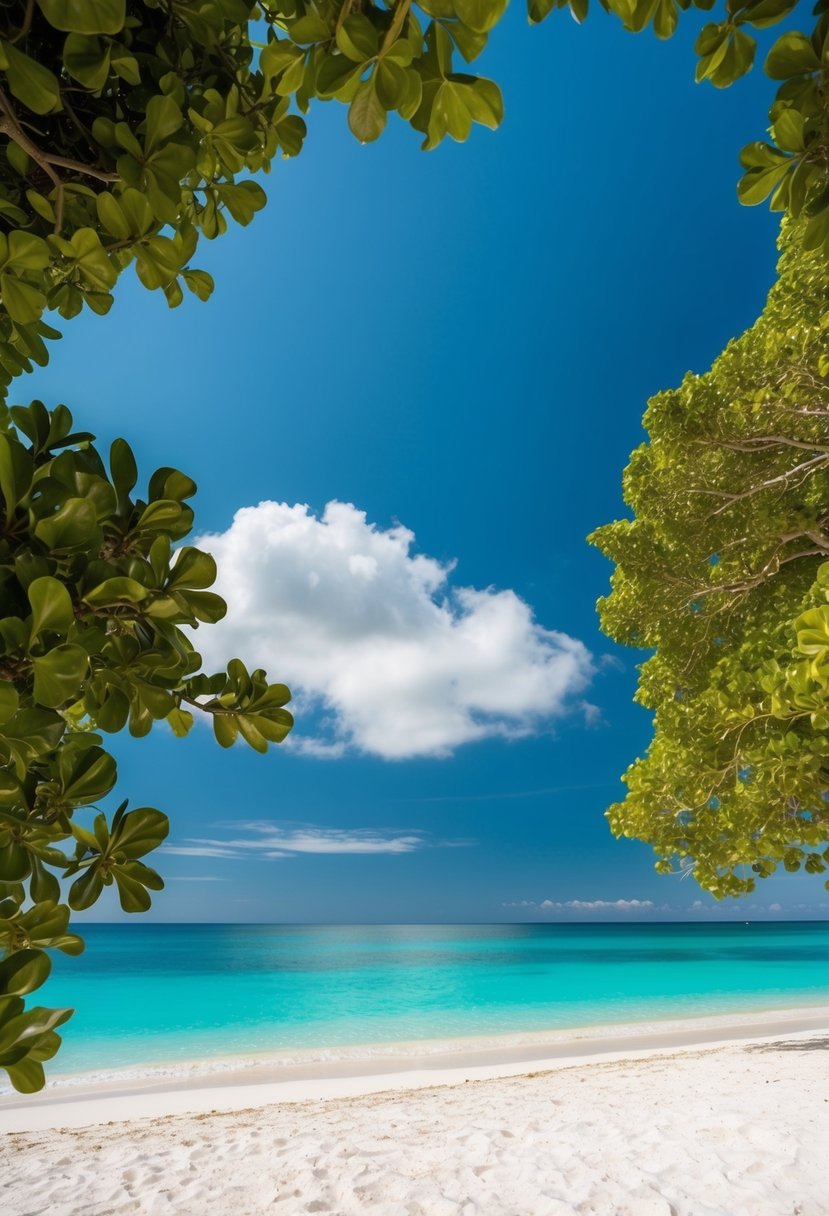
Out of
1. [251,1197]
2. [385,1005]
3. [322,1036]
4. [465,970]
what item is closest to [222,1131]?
[251,1197]

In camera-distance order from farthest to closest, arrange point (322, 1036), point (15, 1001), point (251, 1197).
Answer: point (322, 1036)
point (251, 1197)
point (15, 1001)

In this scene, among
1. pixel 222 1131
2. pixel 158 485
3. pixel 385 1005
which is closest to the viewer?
pixel 158 485

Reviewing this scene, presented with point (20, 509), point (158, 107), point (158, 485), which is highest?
point (158, 107)

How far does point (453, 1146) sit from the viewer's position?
5.76 metres

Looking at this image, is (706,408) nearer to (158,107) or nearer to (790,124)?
(790,124)

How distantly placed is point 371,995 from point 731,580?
23.2 meters

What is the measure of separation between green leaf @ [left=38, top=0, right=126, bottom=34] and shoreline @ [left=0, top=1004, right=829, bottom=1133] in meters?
11.1

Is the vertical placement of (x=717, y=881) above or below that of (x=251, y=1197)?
above

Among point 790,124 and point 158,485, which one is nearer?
point 158,485

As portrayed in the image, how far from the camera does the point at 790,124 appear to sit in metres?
1.07

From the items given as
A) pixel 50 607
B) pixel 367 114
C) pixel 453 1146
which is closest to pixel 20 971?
pixel 50 607

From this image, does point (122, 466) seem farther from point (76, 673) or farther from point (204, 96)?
point (204, 96)

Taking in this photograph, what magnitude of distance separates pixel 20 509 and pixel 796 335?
247 inches

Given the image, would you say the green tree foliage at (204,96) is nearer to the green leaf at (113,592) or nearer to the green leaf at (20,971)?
the green leaf at (113,592)
